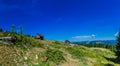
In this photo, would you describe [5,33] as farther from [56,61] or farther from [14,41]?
[56,61]

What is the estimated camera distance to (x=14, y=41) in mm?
17812

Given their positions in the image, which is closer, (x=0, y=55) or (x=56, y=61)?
(x=0, y=55)

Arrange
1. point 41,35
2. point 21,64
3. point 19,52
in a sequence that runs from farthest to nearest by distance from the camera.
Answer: point 41,35 < point 19,52 < point 21,64

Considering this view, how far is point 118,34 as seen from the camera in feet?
136

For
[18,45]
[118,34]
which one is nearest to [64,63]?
[18,45]

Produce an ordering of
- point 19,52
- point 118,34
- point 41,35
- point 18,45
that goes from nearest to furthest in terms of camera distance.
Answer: point 19,52 < point 18,45 < point 41,35 < point 118,34

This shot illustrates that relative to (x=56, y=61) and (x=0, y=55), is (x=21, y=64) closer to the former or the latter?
(x=0, y=55)

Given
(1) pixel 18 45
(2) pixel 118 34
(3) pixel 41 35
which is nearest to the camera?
(1) pixel 18 45

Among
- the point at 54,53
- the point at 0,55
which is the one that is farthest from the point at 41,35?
the point at 0,55

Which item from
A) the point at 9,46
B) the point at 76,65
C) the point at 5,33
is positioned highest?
the point at 5,33

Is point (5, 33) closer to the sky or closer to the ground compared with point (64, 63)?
closer to the sky

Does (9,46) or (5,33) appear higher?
(5,33)

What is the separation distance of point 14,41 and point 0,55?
3288 millimetres

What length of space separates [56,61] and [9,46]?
4.10 m
